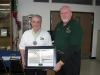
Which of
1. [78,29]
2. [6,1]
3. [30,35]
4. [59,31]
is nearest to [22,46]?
[30,35]

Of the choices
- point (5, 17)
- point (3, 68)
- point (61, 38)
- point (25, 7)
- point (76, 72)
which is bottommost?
point (3, 68)

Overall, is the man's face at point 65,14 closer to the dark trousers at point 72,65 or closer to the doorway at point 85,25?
the dark trousers at point 72,65

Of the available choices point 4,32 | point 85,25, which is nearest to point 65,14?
point 4,32

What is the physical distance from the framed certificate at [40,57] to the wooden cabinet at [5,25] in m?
2.78

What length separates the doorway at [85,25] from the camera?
4.96m

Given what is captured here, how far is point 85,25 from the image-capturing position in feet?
17.2

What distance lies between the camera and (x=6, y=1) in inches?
161

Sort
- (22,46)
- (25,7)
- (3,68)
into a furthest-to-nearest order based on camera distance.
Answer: (25,7) → (3,68) → (22,46)

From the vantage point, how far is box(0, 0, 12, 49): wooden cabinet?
4231mm

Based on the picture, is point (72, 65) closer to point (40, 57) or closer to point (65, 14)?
point (40, 57)

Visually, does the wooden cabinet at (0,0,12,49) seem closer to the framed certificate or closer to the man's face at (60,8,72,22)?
the framed certificate

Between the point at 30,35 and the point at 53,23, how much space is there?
129 inches

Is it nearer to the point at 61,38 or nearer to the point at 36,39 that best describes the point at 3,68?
the point at 36,39

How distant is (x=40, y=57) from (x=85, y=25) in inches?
157
